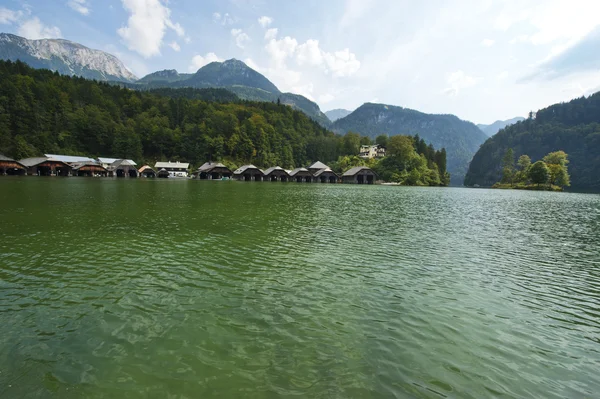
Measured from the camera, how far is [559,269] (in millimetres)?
12938

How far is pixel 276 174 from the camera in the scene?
118 meters

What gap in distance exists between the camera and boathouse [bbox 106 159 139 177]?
102 metres

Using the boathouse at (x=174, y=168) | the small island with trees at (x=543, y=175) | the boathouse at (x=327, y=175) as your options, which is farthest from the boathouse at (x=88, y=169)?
the small island with trees at (x=543, y=175)

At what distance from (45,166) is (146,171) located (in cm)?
3070

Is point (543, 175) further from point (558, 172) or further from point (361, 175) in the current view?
point (361, 175)

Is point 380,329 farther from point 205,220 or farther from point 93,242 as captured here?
point 205,220

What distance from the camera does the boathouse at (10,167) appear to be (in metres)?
78.9

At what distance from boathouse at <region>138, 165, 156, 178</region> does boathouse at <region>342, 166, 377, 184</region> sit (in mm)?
80235

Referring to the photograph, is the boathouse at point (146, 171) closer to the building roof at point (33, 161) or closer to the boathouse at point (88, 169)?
the boathouse at point (88, 169)

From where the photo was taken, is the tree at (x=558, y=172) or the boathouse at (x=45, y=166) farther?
the tree at (x=558, y=172)

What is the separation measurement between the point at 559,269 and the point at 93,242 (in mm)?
23202

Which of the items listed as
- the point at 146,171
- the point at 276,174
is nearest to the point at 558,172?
the point at 276,174

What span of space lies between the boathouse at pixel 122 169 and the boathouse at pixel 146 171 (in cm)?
357

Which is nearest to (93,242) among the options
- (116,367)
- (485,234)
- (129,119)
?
(116,367)
